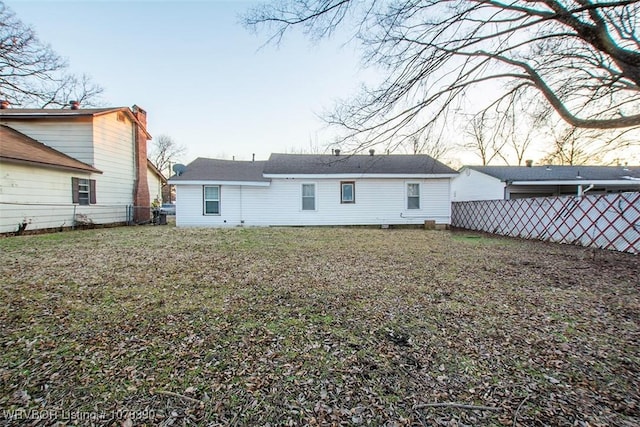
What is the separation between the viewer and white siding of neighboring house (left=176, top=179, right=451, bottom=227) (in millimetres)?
12539

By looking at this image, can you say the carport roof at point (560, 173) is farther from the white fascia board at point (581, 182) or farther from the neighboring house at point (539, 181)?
the white fascia board at point (581, 182)

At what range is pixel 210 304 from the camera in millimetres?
3414

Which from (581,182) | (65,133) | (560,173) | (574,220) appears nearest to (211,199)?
(65,133)

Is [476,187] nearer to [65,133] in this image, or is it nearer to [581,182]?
[581,182]

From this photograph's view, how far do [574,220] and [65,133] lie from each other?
19.4 meters

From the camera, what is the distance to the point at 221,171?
13.4 metres

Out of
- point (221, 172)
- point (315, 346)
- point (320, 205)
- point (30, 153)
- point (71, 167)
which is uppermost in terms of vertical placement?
point (30, 153)

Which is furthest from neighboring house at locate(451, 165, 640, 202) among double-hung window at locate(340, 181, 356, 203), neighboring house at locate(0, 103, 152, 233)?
neighboring house at locate(0, 103, 152, 233)

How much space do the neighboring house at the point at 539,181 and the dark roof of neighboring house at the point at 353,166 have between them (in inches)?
90.3

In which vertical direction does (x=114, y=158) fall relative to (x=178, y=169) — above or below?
above

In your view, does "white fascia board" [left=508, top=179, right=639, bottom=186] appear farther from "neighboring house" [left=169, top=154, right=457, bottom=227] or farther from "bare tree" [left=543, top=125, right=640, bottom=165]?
"bare tree" [left=543, top=125, right=640, bottom=165]

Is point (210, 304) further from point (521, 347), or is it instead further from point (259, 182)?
point (259, 182)

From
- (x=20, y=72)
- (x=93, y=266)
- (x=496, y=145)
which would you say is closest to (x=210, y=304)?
(x=93, y=266)

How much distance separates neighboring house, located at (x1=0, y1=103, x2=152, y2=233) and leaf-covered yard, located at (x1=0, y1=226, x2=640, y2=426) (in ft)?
19.7
